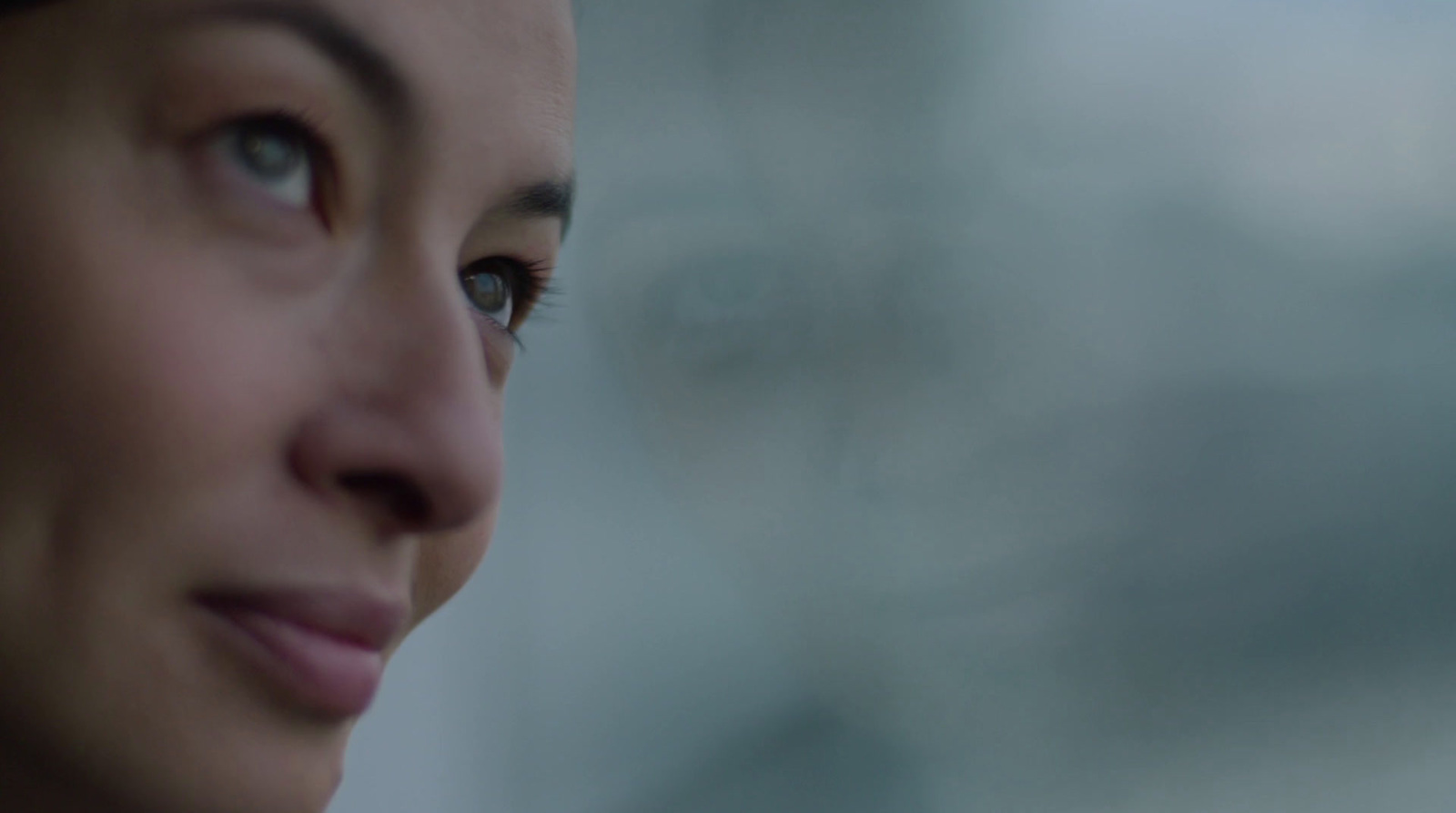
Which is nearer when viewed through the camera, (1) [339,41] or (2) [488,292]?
(1) [339,41]

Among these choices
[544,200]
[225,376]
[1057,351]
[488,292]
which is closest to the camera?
[225,376]

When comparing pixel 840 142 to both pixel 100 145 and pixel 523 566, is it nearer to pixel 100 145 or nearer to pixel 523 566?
pixel 523 566

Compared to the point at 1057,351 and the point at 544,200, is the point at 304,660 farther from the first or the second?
the point at 1057,351

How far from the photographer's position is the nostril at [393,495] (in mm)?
381

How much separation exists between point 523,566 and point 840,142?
1.17 feet

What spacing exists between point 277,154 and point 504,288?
0.66 ft

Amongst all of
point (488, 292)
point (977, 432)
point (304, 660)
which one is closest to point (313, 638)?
point (304, 660)

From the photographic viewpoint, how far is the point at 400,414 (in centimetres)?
38

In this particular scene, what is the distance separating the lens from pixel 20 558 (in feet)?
1.09

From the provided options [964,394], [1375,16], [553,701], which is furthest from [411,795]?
[1375,16]

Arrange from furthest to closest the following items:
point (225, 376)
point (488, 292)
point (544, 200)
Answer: point (488, 292) → point (544, 200) → point (225, 376)

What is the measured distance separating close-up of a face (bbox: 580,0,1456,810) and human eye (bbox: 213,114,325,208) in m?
0.42

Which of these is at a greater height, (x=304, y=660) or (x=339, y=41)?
(x=339, y=41)

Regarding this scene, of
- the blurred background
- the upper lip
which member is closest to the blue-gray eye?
the upper lip
